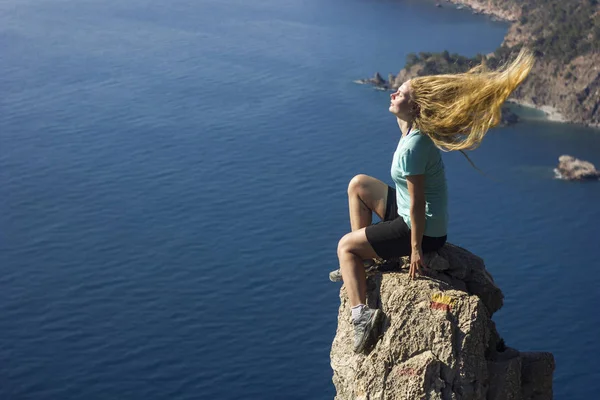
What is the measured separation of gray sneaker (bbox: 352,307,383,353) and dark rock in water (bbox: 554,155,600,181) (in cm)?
9587

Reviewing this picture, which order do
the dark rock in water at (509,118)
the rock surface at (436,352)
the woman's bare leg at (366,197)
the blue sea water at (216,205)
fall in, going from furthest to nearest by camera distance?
the dark rock in water at (509,118)
the blue sea water at (216,205)
the woman's bare leg at (366,197)
the rock surface at (436,352)

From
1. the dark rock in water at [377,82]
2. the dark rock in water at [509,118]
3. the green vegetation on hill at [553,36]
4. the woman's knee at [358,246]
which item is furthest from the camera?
the dark rock in water at [377,82]

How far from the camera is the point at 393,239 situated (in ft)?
38.3

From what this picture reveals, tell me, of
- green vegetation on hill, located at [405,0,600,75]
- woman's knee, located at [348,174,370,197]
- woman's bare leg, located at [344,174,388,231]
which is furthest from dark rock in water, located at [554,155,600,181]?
woman's knee, located at [348,174,370,197]

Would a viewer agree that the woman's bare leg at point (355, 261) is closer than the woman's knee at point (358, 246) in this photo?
Yes

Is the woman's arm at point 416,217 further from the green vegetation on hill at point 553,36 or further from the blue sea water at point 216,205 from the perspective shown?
the green vegetation on hill at point 553,36

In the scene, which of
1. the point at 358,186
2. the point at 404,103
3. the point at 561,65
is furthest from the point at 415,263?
the point at 561,65

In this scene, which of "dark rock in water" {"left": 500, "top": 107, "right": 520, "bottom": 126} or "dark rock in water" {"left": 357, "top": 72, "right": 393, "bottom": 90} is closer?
"dark rock in water" {"left": 500, "top": 107, "right": 520, "bottom": 126}

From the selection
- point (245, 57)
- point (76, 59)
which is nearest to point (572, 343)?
point (245, 57)

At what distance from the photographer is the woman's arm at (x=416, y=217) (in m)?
11.2

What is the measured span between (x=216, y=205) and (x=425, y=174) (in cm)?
7961

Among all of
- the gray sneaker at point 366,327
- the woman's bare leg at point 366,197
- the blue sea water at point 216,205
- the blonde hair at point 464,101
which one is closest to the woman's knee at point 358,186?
the woman's bare leg at point 366,197

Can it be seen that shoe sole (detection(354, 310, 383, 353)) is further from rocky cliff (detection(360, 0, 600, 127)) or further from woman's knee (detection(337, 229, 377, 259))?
rocky cliff (detection(360, 0, 600, 127))

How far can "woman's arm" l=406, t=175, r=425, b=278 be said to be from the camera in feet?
36.8
